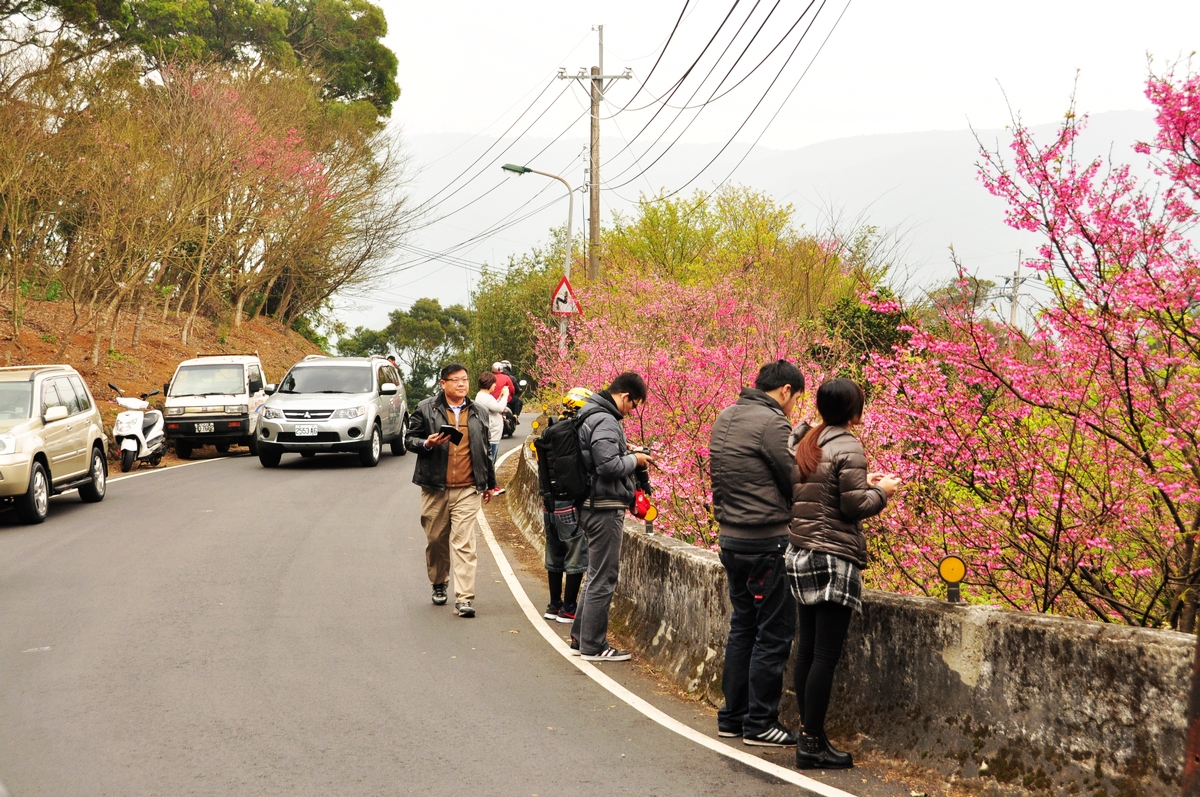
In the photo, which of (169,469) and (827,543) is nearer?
(827,543)

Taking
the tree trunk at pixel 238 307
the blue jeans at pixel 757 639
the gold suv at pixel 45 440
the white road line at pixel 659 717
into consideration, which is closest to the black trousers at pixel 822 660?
the white road line at pixel 659 717

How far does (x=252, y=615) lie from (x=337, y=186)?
33541 mm

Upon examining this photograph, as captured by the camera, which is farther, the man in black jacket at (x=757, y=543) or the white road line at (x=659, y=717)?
the man in black jacket at (x=757, y=543)

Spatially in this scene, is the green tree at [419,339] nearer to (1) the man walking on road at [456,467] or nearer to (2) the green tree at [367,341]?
(2) the green tree at [367,341]

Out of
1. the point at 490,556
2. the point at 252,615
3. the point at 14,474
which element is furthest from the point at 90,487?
the point at 252,615

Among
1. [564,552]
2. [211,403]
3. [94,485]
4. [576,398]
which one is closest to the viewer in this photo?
[576,398]

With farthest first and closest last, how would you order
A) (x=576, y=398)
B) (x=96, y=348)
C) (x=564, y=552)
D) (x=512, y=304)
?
(x=512, y=304) → (x=96, y=348) → (x=564, y=552) → (x=576, y=398)

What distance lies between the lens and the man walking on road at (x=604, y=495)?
24.0 feet

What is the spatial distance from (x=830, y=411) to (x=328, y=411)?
16.2 metres

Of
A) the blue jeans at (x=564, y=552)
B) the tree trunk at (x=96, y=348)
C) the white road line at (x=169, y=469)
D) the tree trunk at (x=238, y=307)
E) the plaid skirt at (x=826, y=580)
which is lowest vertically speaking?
the white road line at (x=169, y=469)

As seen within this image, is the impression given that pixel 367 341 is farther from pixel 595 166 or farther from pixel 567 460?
pixel 567 460

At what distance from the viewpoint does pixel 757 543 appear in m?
5.81

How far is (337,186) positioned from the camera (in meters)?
40.3

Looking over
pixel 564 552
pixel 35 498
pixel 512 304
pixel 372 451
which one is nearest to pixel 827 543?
pixel 564 552
